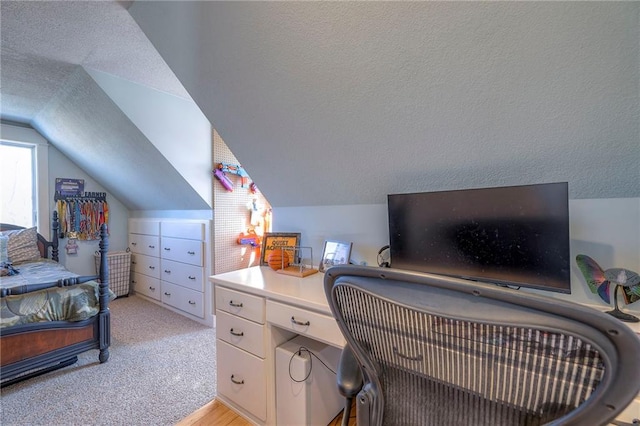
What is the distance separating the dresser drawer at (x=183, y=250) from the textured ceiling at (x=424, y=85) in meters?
1.80

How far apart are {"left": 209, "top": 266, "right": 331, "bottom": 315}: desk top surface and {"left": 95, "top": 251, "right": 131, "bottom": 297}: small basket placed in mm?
2966

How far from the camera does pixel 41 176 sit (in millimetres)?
3504

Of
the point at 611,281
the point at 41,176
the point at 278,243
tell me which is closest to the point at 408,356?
the point at 611,281

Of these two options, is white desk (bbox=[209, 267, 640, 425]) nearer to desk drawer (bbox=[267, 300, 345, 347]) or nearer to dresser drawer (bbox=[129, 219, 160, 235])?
desk drawer (bbox=[267, 300, 345, 347])

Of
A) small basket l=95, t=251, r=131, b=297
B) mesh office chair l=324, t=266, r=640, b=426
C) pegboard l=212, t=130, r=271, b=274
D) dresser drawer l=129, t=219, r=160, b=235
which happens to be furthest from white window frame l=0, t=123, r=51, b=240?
mesh office chair l=324, t=266, r=640, b=426

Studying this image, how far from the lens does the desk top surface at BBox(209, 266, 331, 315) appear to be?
1.24 metres

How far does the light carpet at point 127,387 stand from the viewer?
5.20ft

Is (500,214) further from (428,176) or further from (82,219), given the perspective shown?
(82,219)

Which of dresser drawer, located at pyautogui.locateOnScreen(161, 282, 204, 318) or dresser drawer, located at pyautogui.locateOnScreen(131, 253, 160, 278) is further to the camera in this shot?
dresser drawer, located at pyautogui.locateOnScreen(131, 253, 160, 278)

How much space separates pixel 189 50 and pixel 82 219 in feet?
12.0

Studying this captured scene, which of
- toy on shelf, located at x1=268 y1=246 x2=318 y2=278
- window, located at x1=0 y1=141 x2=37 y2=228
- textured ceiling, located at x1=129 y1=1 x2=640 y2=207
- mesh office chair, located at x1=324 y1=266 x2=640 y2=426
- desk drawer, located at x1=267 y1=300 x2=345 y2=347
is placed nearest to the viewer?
mesh office chair, located at x1=324 y1=266 x2=640 y2=426

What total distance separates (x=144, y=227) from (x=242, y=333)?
3.07m

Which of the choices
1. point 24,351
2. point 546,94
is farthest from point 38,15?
point 546,94

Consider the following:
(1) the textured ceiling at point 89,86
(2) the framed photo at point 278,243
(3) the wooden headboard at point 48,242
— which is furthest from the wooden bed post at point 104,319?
(3) the wooden headboard at point 48,242
